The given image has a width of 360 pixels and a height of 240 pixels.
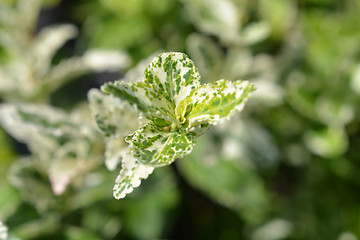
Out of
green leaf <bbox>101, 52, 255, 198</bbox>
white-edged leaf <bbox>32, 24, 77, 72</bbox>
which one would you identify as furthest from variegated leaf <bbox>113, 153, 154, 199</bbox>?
white-edged leaf <bbox>32, 24, 77, 72</bbox>

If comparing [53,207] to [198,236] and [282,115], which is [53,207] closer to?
[198,236]

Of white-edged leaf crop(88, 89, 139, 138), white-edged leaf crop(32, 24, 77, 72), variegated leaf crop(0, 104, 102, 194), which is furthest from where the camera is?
white-edged leaf crop(32, 24, 77, 72)

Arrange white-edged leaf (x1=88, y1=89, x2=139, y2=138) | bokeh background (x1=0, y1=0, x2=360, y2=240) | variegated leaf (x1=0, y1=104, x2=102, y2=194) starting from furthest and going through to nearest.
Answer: bokeh background (x1=0, y1=0, x2=360, y2=240) → variegated leaf (x1=0, y1=104, x2=102, y2=194) → white-edged leaf (x1=88, y1=89, x2=139, y2=138)

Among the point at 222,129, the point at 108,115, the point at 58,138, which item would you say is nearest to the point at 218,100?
the point at 108,115

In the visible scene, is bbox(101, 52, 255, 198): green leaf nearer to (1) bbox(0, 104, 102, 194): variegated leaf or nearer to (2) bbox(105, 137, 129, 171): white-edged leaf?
(2) bbox(105, 137, 129, 171): white-edged leaf

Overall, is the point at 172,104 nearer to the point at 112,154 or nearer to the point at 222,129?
the point at 112,154

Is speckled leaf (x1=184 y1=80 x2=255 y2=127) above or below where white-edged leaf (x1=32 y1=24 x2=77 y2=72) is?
above
